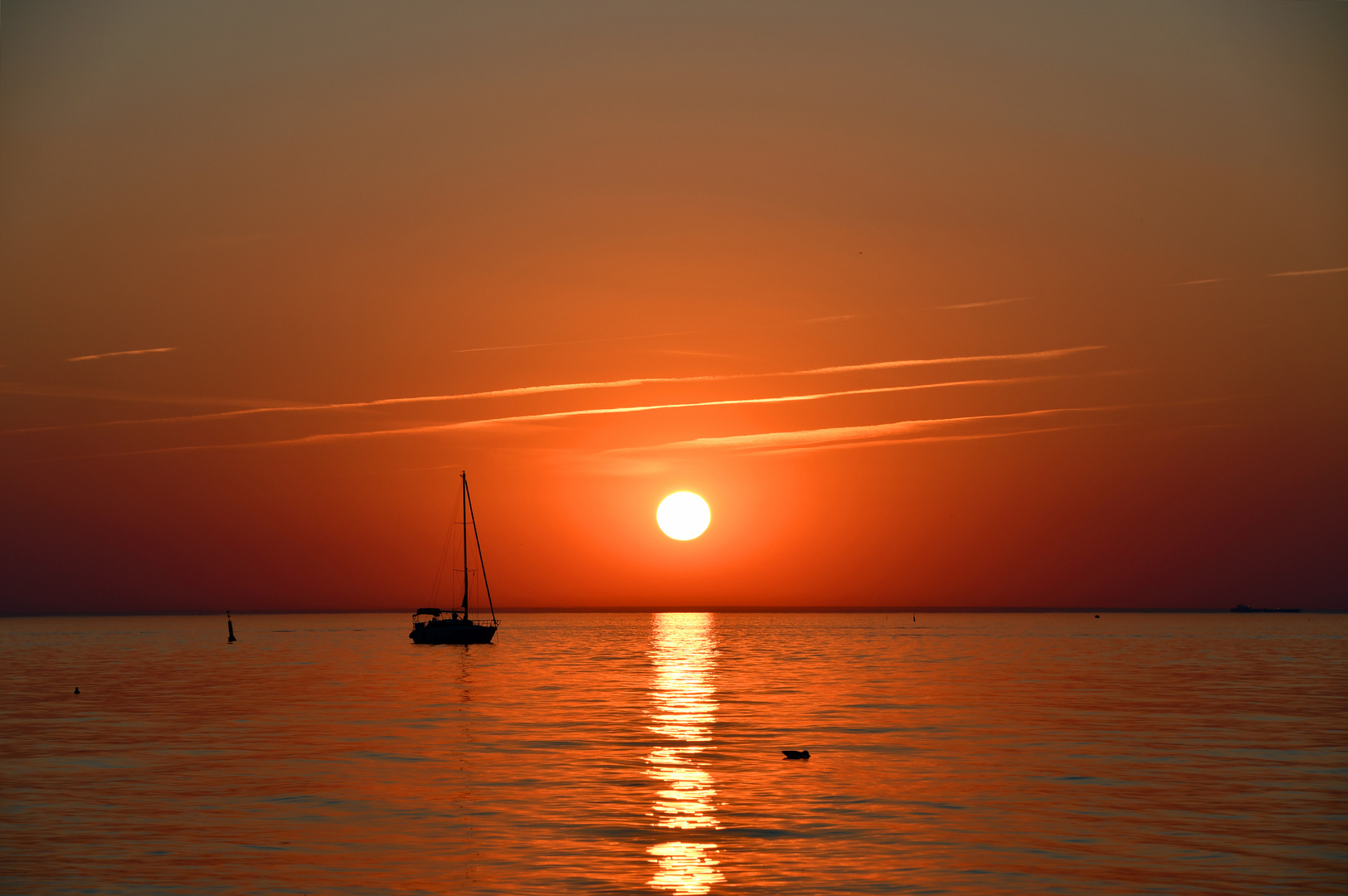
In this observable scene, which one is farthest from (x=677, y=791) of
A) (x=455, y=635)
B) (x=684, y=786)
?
(x=455, y=635)

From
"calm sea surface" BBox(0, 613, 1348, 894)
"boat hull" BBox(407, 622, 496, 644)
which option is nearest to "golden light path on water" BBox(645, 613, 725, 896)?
"calm sea surface" BBox(0, 613, 1348, 894)

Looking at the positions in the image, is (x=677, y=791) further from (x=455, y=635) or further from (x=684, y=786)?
(x=455, y=635)

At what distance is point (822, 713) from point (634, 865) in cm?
3828

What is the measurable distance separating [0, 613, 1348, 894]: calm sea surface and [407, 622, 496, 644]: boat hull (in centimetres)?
6658

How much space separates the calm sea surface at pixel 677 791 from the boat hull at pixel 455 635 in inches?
2621

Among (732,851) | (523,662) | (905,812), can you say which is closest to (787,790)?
(905,812)

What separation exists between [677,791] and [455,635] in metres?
118

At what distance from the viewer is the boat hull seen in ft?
498

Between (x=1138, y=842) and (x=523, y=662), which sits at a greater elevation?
(x=1138, y=842)

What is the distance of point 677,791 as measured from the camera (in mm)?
38250

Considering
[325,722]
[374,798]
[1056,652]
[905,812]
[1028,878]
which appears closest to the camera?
[1028,878]

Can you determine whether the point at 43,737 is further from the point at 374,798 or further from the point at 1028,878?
the point at 1028,878

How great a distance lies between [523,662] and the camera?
419ft

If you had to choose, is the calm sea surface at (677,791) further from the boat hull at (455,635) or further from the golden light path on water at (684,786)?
the boat hull at (455,635)
